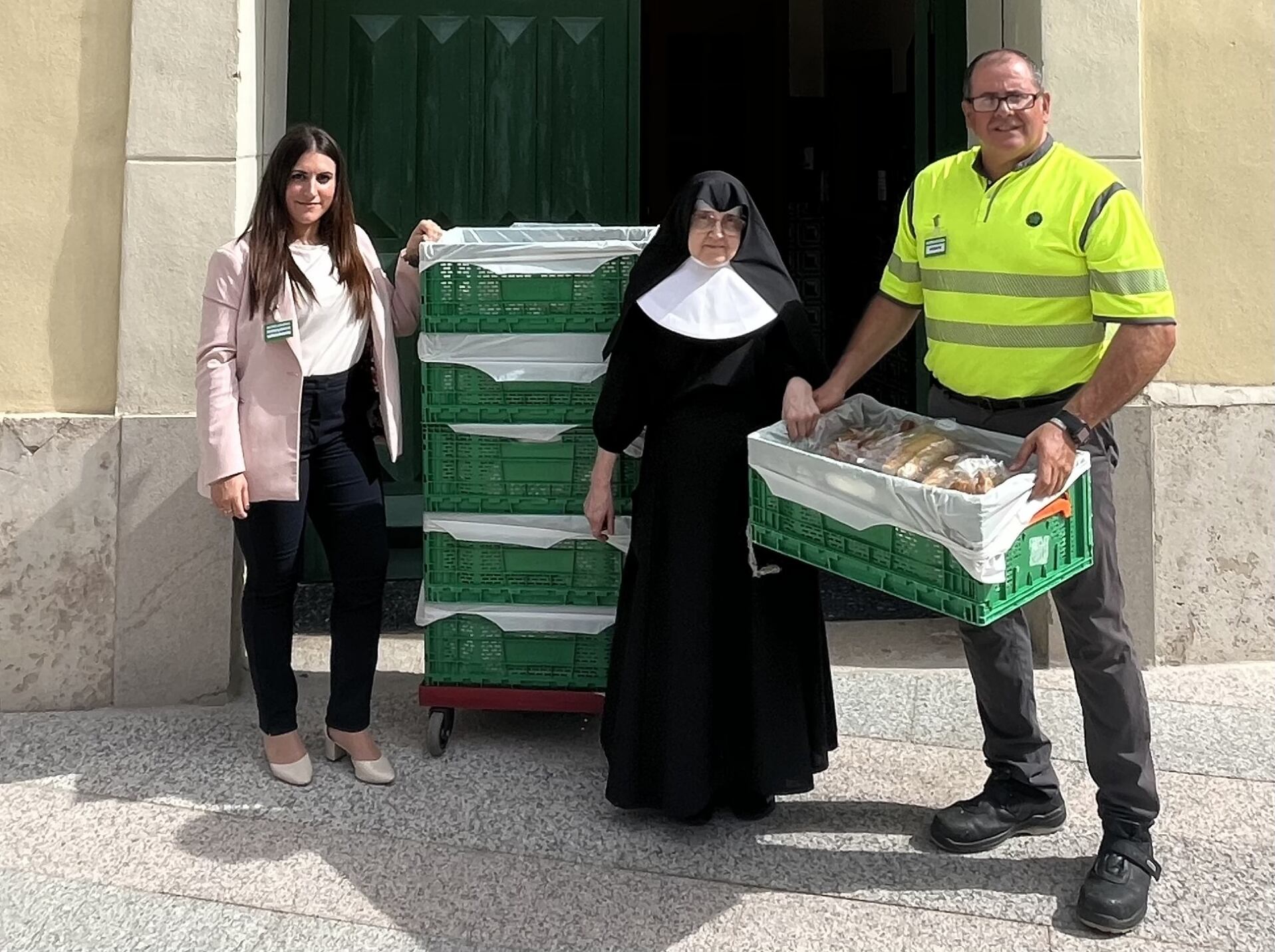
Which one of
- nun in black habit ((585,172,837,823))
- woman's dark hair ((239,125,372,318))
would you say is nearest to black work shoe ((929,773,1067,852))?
nun in black habit ((585,172,837,823))

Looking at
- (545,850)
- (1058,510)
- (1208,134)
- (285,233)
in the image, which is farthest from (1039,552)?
(1208,134)

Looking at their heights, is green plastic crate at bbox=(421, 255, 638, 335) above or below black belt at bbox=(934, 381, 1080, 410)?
above

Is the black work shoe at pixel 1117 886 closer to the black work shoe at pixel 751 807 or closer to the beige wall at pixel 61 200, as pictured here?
the black work shoe at pixel 751 807

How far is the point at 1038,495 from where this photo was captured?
110 inches

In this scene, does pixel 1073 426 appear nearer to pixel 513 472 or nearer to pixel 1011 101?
pixel 1011 101

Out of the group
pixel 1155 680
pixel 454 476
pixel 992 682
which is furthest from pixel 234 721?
pixel 1155 680

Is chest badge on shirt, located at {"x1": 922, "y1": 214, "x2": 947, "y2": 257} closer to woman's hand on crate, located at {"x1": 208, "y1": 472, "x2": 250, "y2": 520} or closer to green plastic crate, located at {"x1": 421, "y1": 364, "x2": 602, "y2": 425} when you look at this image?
green plastic crate, located at {"x1": 421, "y1": 364, "x2": 602, "y2": 425}

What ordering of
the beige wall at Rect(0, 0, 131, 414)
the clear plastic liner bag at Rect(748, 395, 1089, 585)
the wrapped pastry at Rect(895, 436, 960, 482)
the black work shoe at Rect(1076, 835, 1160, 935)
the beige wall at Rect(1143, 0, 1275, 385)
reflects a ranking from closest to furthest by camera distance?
the clear plastic liner bag at Rect(748, 395, 1089, 585) < the wrapped pastry at Rect(895, 436, 960, 482) < the black work shoe at Rect(1076, 835, 1160, 935) < the beige wall at Rect(0, 0, 131, 414) < the beige wall at Rect(1143, 0, 1275, 385)

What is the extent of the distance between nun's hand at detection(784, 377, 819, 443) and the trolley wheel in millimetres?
1605

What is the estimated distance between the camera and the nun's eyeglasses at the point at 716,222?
3393mm

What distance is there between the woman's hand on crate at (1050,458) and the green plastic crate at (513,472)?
1.46 m

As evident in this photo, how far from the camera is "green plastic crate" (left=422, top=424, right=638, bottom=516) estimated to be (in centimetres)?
399

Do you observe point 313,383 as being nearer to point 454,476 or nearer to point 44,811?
point 454,476

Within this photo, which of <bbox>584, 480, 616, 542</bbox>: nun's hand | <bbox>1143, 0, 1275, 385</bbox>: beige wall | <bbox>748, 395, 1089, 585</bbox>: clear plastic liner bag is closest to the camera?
<bbox>748, 395, 1089, 585</bbox>: clear plastic liner bag
